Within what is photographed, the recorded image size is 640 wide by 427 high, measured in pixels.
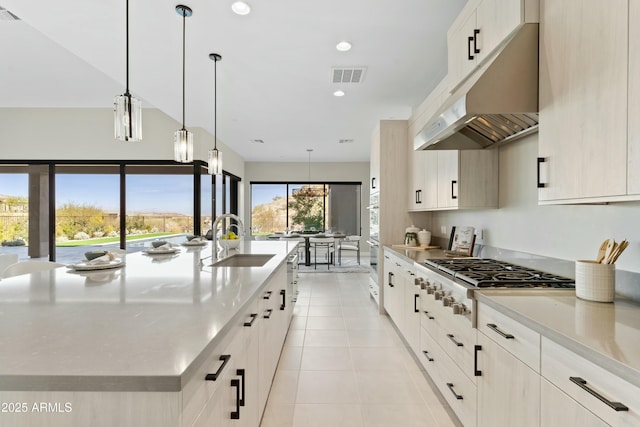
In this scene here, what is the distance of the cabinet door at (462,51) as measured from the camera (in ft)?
6.77

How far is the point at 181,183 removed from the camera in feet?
20.0

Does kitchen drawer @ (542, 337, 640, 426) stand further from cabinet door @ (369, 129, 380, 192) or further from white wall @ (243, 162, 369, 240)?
white wall @ (243, 162, 369, 240)

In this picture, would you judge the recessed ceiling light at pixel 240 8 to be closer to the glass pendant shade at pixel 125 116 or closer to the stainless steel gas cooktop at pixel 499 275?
the glass pendant shade at pixel 125 116

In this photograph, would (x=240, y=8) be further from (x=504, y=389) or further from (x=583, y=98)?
(x=504, y=389)

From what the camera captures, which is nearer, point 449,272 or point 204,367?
point 204,367

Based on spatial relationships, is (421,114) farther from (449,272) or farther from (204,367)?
(204,367)

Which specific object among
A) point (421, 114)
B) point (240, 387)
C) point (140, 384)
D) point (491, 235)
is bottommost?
point (240, 387)

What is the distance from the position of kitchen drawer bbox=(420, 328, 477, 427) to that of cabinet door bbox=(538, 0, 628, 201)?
1106mm

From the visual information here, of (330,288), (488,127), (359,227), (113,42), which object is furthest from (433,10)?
(359,227)

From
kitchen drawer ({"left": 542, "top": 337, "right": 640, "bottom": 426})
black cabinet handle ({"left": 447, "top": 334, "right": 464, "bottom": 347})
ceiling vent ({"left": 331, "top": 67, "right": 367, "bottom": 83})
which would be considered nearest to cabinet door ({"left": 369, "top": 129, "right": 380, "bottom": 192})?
ceiling vent ({"left": 331, "top": 67, "right": 367, "bottom": 83})

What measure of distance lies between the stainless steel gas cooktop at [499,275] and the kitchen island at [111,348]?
1.26 m

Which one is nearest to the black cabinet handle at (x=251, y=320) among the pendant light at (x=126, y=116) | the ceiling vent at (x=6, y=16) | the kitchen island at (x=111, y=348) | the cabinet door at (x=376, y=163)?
the kitchen island at (x=111, y=348)

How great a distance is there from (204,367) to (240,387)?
19.7 inches

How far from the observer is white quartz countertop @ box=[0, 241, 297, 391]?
72cm
